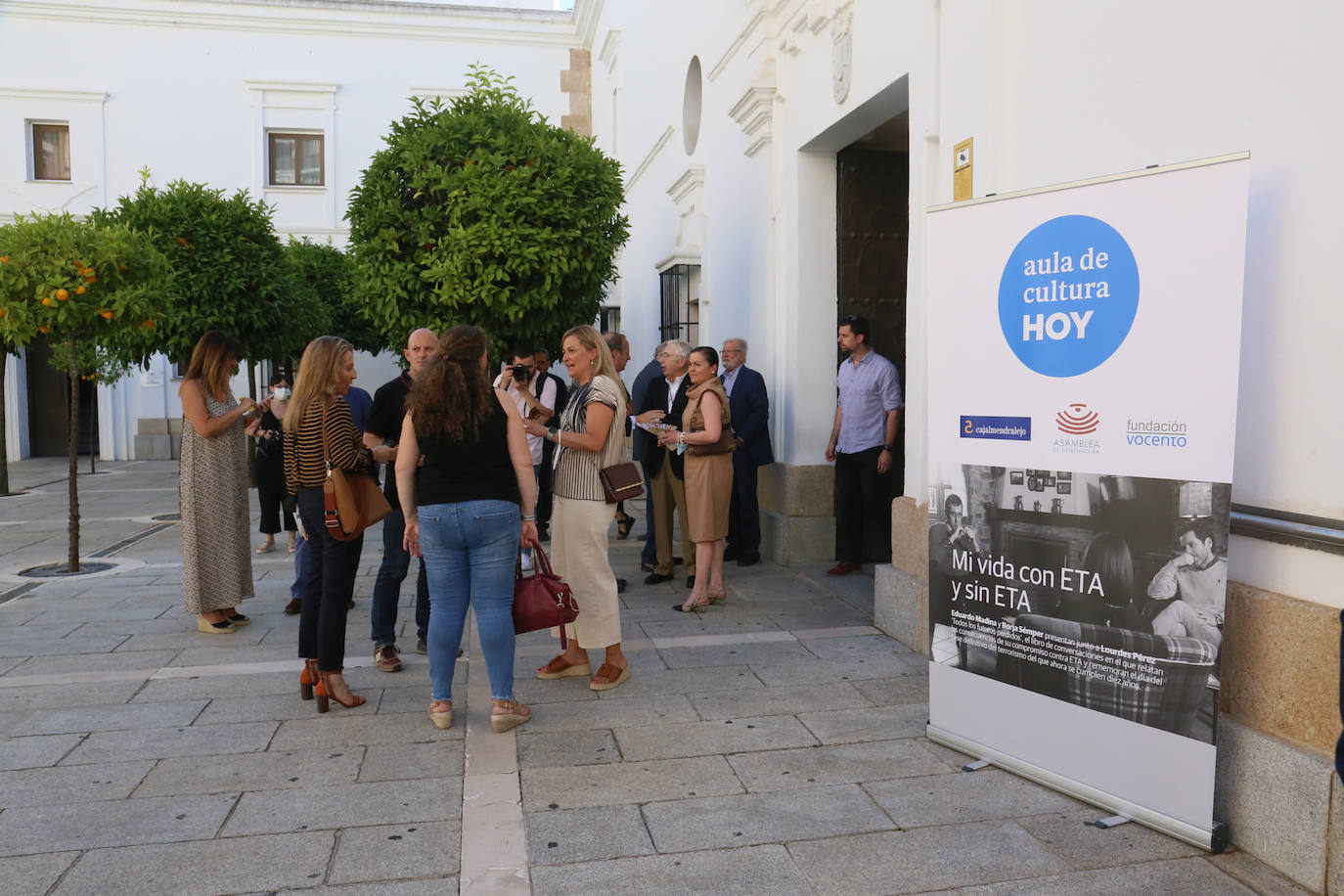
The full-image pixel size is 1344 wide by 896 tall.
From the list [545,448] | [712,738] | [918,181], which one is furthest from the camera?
[545,448]

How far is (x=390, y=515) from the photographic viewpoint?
17.1 feet

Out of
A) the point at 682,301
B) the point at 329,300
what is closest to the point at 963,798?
the point at 682,301

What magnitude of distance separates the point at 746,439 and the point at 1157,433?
4.78 meters

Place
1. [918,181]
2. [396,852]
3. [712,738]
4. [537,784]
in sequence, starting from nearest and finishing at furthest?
[396,852]
[537,784]
[712,738]
[918,181]

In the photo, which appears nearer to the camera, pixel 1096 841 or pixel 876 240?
pixel 1096 841

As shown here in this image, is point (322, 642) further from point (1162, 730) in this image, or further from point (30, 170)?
point (30, 170)

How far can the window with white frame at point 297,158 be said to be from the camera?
2262 centimetres

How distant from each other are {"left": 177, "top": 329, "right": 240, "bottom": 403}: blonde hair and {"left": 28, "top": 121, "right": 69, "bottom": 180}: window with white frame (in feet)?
63.8

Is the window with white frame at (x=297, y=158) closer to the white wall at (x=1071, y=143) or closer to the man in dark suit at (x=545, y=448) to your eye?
the man in dark suit at (x=545, y=448)

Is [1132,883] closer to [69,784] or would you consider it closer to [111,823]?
[111,823]

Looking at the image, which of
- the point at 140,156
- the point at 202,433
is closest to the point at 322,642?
the point at 202,433

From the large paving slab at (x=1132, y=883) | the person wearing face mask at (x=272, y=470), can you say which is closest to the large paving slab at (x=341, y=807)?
the large paving slab at (x=1132, y=883)

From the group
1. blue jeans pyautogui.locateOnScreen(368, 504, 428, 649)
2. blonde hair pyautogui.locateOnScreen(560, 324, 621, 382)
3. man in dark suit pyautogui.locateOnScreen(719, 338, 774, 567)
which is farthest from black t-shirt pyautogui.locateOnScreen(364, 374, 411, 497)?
man in dark suit pyautogui.locateOnScreen(719, 338, 774, 567)

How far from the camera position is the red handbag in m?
4.45
